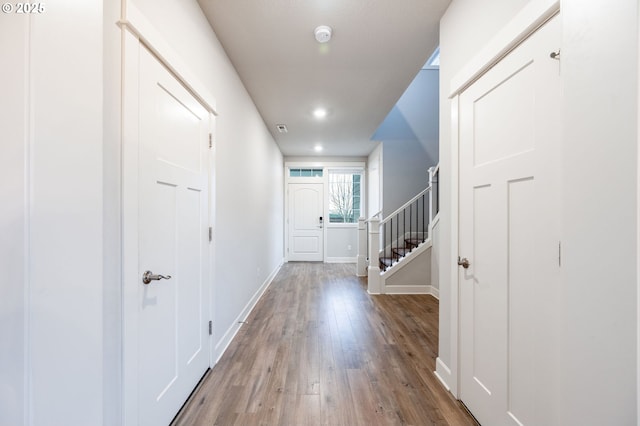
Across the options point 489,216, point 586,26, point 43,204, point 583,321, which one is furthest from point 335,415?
point 586,26

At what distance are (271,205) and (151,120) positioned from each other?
3547mm

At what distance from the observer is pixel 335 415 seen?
1.51 m

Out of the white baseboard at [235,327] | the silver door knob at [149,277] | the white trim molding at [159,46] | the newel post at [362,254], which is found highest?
the white trim molding at [159,46]

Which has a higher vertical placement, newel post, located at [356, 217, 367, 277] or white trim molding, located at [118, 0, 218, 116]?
white trim molding, located at [118, 0, 218, 116]

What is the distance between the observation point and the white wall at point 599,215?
2.42 ft

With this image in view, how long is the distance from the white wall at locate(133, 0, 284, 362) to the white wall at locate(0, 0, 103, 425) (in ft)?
2.04

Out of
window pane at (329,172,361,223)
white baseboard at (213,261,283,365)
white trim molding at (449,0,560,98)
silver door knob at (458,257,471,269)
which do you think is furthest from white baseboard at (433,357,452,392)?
window pane at (329,172,361,223)

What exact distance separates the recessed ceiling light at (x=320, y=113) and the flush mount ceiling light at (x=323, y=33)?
1.48 m

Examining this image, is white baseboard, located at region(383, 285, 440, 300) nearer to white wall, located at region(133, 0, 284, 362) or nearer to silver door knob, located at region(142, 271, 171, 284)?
white wall, located at region(133, 0, 284, 362)

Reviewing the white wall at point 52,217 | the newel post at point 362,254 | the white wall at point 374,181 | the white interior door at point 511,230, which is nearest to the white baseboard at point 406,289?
the newel post at point 362,254

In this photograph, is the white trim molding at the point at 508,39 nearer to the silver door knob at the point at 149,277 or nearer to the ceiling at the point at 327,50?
the ceiling at the point at 327,50

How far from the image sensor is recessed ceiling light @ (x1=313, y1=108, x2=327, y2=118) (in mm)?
3572

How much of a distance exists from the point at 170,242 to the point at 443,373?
1918mm

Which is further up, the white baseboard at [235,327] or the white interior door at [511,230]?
the white interior door at [511,230]
